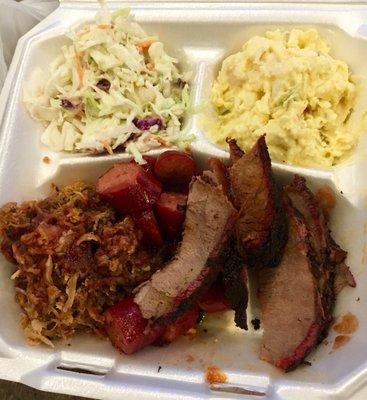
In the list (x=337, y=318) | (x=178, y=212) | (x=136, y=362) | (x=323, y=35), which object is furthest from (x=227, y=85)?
(x=136, y=362)

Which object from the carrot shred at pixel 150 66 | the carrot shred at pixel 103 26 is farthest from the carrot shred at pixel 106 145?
the carrot shred at pixel 103 26

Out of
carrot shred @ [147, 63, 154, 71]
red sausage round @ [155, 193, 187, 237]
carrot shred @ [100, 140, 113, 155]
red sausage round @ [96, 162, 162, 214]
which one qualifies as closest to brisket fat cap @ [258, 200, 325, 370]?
red sausage round @ [155, 193, 187, 237]

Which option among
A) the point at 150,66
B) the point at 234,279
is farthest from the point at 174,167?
the point at 150,66

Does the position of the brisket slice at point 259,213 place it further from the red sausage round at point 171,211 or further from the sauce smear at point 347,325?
the sauce smear at point 347,325

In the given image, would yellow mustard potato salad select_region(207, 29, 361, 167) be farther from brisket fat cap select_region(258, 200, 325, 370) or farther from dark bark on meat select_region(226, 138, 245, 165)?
brisket fat cap select_region(258, 200, 325, 370)

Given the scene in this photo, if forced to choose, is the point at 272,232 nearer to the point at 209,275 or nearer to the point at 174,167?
the point at 209,275
